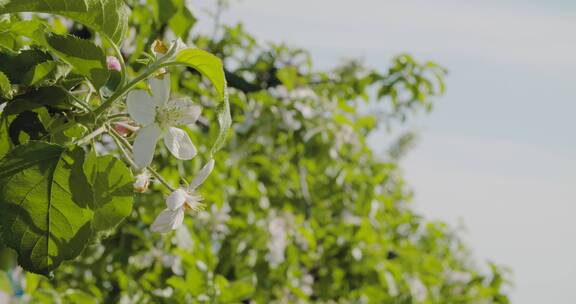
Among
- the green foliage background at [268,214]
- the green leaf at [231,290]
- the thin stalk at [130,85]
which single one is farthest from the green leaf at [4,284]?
the thin stalk at [130,85]

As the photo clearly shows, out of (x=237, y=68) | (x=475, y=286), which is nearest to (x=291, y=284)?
(x=237, y=68)

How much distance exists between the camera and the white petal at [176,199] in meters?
0.78

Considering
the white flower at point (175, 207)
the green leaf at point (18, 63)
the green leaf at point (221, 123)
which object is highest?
the green leaf at point (221, 123)

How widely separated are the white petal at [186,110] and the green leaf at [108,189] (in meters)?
0.12

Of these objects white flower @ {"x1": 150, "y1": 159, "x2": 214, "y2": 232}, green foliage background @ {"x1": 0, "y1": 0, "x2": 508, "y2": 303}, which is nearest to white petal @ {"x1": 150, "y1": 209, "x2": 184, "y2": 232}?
white flower @ {"x1": 150, "y1": 159, "x2": 214, "y2": 232}

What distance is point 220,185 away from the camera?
8.69 feet

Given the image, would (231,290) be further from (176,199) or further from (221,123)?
(221,123)

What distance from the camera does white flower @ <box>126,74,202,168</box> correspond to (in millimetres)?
702

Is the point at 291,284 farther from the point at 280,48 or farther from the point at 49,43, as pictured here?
the point at 49,43

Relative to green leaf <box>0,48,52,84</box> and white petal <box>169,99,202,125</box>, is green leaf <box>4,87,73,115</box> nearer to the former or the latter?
green leaf <box>0,48,52,84</box>

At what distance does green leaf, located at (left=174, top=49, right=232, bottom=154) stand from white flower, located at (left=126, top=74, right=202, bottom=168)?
0.06 m

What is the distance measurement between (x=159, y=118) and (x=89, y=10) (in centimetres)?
13

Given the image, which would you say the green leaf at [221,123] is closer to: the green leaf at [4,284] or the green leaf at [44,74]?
the green leaf at [44,74]

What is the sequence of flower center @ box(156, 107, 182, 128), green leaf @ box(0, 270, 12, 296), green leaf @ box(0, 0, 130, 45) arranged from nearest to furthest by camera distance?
green leaf @ box(0, 0, 130, 45) → flower center @ box(156, 107, 182, 128) → green leaf @ box(0, 270, 12, 296)
